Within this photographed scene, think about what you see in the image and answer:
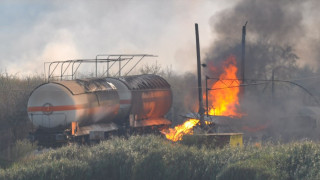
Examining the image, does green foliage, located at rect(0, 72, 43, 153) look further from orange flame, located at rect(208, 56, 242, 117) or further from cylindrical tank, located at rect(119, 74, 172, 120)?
orange flame, located at rect(208, 56, 242, 117)

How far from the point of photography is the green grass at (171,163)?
60.4 feet

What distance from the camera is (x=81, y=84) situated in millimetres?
28344

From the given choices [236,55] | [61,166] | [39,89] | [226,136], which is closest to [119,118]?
A: [39,89]

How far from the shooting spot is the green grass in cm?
1841

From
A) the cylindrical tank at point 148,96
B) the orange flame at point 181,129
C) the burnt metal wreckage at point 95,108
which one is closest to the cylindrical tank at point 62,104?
the burnt metal wreckage at point 95,108

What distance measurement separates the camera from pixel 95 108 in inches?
1113

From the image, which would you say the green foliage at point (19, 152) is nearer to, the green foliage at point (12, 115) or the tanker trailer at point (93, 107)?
the tanker trailer at point (93, 107)

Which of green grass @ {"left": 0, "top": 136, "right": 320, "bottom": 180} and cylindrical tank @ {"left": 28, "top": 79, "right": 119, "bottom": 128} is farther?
cylindrical tank @ {"left": 28, "top": 79, "right": 119, "bottom": 128}

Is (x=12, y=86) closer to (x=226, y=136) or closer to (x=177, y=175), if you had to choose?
(x=226, y=136)

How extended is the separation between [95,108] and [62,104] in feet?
7.61

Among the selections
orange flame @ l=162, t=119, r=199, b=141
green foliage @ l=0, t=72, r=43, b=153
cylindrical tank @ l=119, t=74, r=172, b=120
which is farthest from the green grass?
green foliage @ l=0, t=72, r=43, b=153

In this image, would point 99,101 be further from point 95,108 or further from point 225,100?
point 225,100

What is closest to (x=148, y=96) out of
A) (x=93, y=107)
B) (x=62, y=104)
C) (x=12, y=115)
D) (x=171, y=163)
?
(x=93, y=107)

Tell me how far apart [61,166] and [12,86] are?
18.0 m
